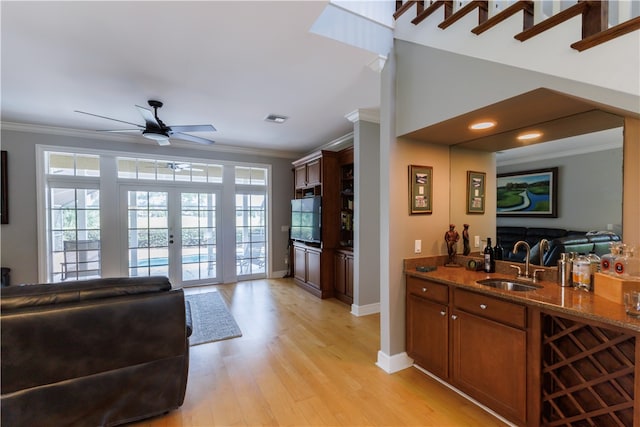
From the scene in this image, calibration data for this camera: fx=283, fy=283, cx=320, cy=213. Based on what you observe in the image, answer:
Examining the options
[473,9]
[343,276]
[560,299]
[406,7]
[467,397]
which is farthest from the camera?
[343,276]

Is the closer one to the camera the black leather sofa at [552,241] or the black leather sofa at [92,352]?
the black leather sofa at [92,352]

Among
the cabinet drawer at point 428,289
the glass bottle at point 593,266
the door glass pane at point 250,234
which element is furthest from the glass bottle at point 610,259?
the door glass pane at point 250,234

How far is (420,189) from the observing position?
2.59 m

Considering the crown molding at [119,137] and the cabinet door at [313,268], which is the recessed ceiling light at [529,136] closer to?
the cabinet door at [313,268]

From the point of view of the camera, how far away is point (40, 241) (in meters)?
4.25

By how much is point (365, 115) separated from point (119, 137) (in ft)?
13.3

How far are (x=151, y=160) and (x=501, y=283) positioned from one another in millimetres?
5476

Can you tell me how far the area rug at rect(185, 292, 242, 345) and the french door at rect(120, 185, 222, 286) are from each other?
2.90 ft

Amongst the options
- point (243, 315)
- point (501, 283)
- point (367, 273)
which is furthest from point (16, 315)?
point (367, 273)

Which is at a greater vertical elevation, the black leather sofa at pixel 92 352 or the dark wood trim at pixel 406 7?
the dark wood trim at pixel 406 7

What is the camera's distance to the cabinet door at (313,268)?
4.72 m

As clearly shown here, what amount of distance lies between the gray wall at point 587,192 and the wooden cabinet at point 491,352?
889 mm

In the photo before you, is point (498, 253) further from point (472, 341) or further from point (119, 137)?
point (119, 137)

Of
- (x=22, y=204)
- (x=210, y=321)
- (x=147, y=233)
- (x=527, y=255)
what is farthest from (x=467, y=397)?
(x=22, y=204)
